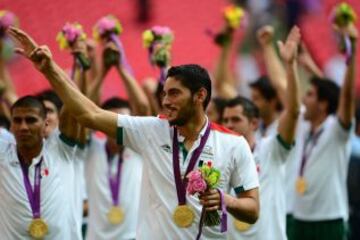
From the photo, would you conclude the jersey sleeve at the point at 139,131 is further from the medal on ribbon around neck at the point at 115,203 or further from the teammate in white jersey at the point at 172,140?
the medal on ribbon around neck at the point at 115,203

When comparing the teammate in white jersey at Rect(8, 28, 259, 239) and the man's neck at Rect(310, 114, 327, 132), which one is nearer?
the teammate in white jersey at Rect(8, 28, 259, 239)

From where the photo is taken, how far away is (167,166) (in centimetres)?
594

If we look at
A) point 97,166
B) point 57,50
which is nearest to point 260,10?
point 57,50

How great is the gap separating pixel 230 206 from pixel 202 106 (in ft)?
2.57

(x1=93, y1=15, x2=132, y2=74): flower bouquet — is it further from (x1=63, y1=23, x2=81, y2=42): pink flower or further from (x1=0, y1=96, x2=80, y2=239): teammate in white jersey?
(x1=0, y1=96, x2=80, y2=239): teammate in white jersey

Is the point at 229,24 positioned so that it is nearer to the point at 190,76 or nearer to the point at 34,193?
the point at 34,193

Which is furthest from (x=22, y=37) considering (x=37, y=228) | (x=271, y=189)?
(x=271, y=189)

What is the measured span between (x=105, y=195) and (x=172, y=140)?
2.65 metres

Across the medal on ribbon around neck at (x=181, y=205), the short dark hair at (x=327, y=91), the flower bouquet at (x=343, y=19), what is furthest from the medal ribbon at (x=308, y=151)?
the medal on ribbon around neck at (x=181, y=205)

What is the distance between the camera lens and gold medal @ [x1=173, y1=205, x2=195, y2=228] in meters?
5.80

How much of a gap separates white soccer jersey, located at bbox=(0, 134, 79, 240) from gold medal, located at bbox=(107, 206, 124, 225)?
1388 millimetres

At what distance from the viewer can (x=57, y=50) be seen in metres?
11.6

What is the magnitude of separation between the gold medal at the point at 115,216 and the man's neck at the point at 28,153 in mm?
1649

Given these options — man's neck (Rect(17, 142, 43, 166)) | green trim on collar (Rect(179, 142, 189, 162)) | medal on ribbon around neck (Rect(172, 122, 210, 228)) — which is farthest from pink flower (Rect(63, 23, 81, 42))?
medal on ribbon around neck (Rect(172, 122, 210, 228))
